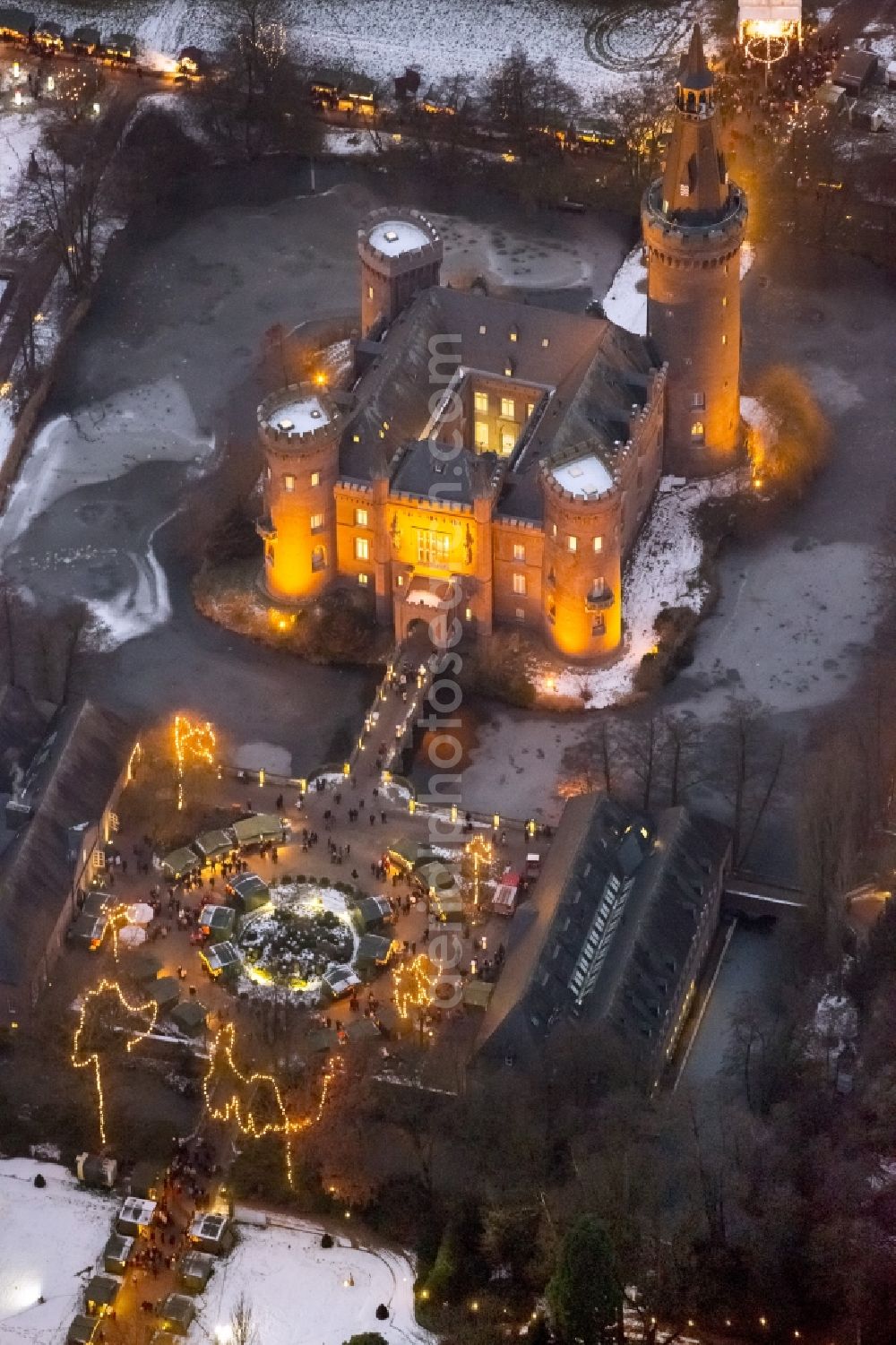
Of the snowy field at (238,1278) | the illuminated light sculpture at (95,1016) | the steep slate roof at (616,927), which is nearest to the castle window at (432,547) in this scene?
the steep slate roof at (616,927)

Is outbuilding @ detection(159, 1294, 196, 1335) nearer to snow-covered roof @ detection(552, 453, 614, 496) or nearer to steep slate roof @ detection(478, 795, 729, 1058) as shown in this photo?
steep slate roof @ detection(478, 795, 729, 1058)

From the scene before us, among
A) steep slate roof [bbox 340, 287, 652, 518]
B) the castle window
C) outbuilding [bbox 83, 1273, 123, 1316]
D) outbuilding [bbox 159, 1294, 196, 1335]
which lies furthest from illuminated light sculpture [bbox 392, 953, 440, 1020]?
steep slate roof [bbox 340, 287, 652, 518]

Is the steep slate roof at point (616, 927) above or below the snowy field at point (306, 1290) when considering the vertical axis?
above

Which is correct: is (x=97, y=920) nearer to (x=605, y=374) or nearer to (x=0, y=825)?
(x=0, y=825)

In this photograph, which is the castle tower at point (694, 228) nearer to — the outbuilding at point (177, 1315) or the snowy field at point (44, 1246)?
the snowy field at point (44, 1246)

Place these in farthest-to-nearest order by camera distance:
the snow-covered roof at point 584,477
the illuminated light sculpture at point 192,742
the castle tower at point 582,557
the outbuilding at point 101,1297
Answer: the illuminated light sculpture at point 192,742, the castle tower at point 582,557, the snow-covered roof at point 584,477, the outbuilding at point 101,1297

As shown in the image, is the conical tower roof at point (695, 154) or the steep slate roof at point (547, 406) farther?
the steep slate roof at point (547, 406)
